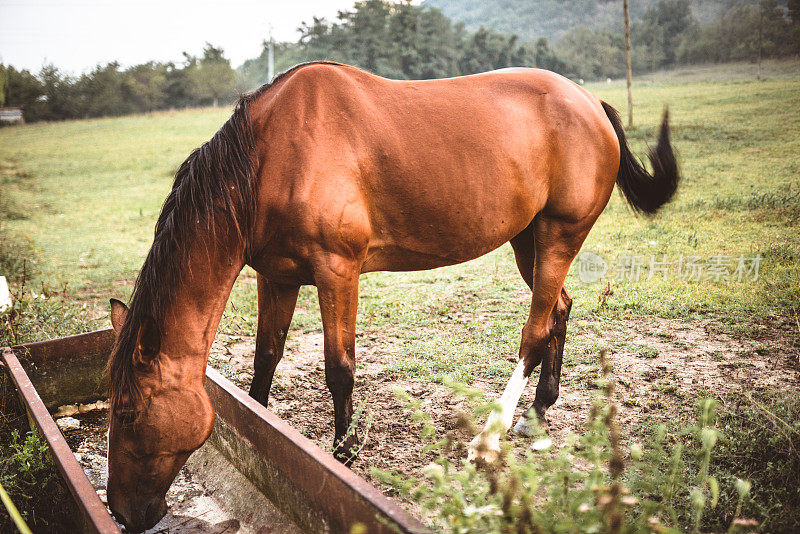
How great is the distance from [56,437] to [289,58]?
135 ft

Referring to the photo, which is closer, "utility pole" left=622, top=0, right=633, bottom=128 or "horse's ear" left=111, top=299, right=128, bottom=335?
"horse's ear" left=111, top=299, right=128, bottom=335

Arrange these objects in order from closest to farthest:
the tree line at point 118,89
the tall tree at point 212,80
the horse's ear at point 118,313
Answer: the horse's ear at point 118,313
the tree line at point 118,89
the tall tree at point 212,80

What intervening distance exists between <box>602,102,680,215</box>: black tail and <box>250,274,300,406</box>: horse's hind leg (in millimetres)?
2362

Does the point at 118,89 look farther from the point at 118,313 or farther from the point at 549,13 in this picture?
the point at 118,313

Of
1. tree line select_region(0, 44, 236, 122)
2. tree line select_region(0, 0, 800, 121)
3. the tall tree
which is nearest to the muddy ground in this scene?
tree line select_region(0, 0, 800, 121)

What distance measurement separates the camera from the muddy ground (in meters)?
3.18

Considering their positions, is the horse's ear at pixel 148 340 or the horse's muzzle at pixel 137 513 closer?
the horse's ear at pixel 148 340

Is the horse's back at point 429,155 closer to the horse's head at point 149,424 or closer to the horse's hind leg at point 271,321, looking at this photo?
the horse's hind leg at point 271,321

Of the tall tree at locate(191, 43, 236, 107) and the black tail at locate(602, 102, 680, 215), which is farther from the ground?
the tall tree at locate(191, 43, 236, 107)

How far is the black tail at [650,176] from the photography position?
3.61 meters

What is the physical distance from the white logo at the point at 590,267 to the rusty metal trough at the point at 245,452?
4254 mm

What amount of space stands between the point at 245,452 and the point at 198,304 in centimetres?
84

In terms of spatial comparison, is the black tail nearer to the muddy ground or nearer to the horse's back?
the horse's back

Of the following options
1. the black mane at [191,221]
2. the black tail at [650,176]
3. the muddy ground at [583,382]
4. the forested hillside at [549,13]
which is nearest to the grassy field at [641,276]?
the muddy ground at [583,382]
